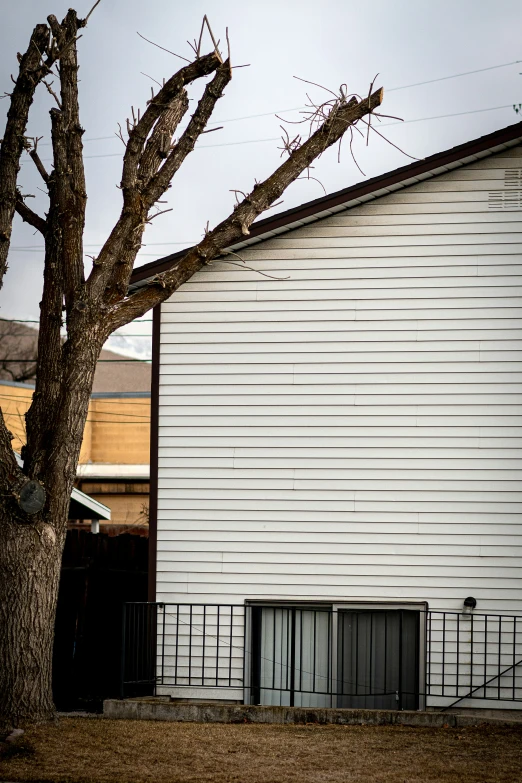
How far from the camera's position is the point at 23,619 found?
30.9 ft

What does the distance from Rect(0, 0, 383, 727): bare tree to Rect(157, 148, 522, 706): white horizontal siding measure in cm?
224

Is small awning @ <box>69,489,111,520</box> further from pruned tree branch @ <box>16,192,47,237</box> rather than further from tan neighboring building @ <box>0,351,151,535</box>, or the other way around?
pruned tree branch @ <box>16,192,47,237</box>

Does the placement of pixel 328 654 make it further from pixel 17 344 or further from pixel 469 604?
pixel 17 344

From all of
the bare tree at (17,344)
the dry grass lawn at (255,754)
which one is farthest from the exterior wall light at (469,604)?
the bare tree at (17,344)

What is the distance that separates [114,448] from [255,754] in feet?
91.5

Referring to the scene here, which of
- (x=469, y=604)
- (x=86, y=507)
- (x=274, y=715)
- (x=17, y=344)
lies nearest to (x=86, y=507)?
(x=86, y=507)

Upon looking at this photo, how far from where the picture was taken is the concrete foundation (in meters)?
10.5

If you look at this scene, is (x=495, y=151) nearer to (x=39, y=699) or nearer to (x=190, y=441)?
(x=190, y=441)

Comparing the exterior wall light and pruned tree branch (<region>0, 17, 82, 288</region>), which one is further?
the exterior wall light

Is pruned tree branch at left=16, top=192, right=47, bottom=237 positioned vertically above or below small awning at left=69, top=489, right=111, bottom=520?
above

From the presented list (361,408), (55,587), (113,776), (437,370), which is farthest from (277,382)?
(113,776)

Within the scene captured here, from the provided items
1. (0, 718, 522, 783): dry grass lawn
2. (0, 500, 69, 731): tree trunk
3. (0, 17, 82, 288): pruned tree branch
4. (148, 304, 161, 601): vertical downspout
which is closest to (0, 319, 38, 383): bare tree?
(148, 304, 161, 601): vertical downspout

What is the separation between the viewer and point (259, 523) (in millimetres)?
12359

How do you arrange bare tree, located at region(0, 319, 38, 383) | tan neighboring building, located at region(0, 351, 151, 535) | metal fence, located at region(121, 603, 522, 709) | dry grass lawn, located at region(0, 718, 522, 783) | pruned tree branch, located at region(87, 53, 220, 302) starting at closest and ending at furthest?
dry grass lawn, located at region(0, 718, 522, 783), pruned tree branch, located at region(87, 53, 220, 302), metal fence, located at region(121, 603, 522, 709), tan neighboring building, located at region(0, 351, 151, 535), bare tree, located at region(0, 319, 38, 383)
